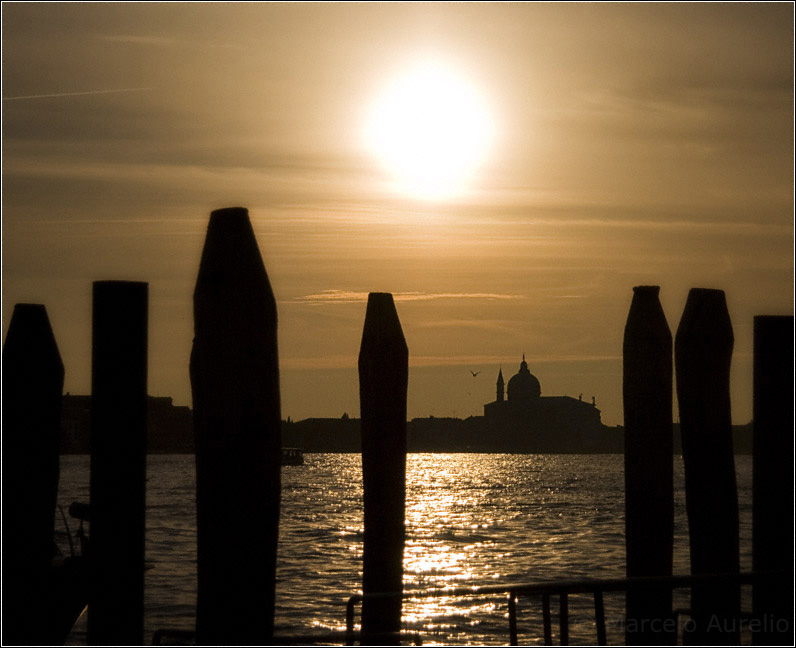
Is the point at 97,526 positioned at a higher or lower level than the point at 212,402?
lower

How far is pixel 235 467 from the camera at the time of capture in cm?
431

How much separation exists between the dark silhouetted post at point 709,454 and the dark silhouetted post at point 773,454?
0.22 m

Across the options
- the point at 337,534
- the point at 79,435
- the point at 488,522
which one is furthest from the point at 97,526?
the point at 79,435

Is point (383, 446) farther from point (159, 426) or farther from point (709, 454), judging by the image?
point (159, 426)

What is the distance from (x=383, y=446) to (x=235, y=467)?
9.52 feet

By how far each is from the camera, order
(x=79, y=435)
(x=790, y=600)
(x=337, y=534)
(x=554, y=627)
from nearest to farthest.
A: (x=790, y=600)
(x=554, y=627)
(x=337, y=534)
(x=79, y=435)

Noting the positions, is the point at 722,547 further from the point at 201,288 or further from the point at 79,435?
the point at 79,435

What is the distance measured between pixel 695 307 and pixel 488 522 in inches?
1893

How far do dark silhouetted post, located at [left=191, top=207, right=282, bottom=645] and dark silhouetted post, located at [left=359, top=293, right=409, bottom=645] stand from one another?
275cm

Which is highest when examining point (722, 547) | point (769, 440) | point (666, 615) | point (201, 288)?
point (201, 288)

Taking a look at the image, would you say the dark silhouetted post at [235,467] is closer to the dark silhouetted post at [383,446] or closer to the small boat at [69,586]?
the dark silhouetted post at [383,446]

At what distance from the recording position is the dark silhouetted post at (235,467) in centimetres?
432

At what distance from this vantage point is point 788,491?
6512mm

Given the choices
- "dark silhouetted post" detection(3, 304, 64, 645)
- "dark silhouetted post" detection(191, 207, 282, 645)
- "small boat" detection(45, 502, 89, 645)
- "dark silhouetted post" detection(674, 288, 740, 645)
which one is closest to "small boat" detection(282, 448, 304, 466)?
"small boat" detection(45, 502, 89, 645)
